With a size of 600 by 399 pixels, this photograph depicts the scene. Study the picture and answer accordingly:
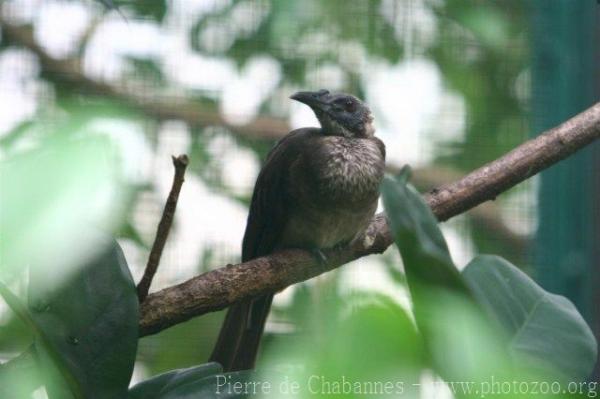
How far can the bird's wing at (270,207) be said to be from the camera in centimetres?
170

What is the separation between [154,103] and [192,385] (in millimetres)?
1656

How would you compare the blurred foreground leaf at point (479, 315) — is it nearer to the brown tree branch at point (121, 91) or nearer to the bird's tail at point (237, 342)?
the bird's tail at point (237, 342)

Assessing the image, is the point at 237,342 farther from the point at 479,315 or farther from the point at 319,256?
the point at 479,315

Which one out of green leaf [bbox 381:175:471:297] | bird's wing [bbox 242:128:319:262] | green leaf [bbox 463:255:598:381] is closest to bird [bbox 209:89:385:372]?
bird's wing [bbox 242:128:319:262]

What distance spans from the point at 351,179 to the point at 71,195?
1166 millimetres

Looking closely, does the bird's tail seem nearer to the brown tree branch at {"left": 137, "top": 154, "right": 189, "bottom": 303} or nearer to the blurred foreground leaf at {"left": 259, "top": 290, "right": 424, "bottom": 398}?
the brown tree branch at {"left": 137, "top": 154, "right": 189, "bottom": 303}

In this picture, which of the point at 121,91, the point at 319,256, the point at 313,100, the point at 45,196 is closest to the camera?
the point at 45,196

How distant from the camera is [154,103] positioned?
2.33 m

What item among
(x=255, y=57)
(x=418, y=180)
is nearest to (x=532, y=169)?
(x=418, y=180)

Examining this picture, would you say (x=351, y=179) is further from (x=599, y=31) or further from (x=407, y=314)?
(x=407, y=314)

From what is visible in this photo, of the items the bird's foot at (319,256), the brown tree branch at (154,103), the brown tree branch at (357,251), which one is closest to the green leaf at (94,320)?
the brown tree branch at (357,251)

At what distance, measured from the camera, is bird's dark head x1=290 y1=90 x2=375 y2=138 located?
1.83 metres

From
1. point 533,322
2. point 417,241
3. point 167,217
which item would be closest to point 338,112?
→ point 167,217

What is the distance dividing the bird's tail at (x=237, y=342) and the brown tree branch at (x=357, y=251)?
12 cm
